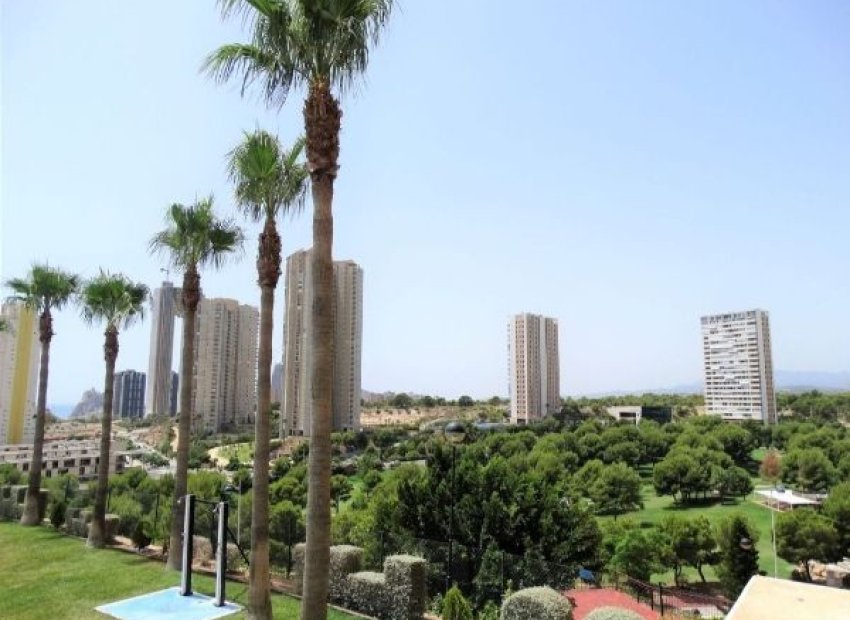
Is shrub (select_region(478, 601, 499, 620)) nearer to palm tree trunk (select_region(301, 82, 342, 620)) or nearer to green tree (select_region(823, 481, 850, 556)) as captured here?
palm tree trunk (select_region(301, 82, 342, 620))

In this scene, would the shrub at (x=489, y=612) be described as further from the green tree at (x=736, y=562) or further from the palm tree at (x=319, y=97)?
the green tree at (x=736, y=562)

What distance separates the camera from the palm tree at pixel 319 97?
6.75m

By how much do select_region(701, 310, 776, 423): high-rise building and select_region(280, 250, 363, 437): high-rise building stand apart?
3683 inches

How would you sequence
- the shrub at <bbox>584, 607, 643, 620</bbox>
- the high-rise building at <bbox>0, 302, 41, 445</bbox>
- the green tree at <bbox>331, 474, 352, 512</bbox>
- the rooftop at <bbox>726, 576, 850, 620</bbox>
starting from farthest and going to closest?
the high-rise building at <bbox>0, 302, 41, 445</bbox>
the green tree at <bbox>331, 474, 352, 512</bbox>
the shrub at <bbox>584, 607, 643, 620</bbox>
the rooftop at <bbox>726, 576, 850, 620</bbox>

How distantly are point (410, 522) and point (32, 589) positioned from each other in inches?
370

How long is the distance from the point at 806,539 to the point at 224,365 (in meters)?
86.3

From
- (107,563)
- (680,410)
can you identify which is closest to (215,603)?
(107,563)

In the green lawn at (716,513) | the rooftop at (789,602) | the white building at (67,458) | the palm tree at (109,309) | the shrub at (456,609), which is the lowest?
the green lawn at (716,513)

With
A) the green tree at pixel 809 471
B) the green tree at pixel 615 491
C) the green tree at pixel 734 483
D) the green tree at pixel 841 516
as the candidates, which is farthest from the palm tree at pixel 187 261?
the green tree at pixel 809 471

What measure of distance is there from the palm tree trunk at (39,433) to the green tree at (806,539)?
40009 mm

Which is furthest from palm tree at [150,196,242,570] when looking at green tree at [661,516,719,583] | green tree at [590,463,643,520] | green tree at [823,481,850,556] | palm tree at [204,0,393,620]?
green tree at [590,463,643,520]

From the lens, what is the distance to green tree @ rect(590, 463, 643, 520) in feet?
187

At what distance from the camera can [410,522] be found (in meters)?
17.6

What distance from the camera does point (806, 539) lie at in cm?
3591
